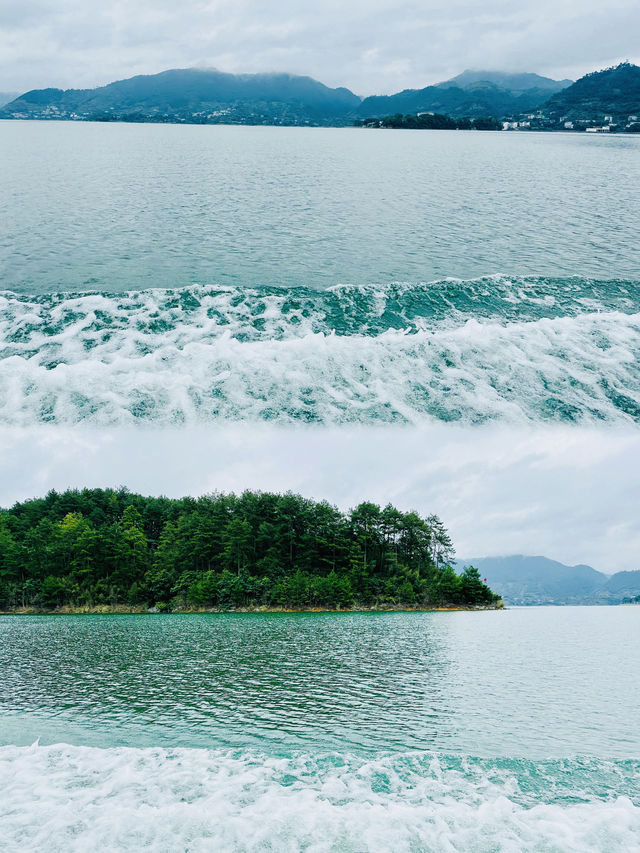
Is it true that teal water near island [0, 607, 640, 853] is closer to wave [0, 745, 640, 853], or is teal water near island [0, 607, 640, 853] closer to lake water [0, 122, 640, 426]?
wave [0, 745, 640, 853]

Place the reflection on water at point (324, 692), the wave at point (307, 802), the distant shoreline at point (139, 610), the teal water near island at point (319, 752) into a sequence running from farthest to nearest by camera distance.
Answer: the distant shoreline at point (139, 610)
the reflection on water at point (324, 692)
the teal water near island at point (319, 752)
the wave at point (307, 802)

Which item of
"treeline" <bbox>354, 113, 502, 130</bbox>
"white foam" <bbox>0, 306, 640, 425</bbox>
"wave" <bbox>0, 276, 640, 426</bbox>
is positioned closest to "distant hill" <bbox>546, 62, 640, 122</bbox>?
"treeline" <bbox>354, 113, 502, 130</bbox>

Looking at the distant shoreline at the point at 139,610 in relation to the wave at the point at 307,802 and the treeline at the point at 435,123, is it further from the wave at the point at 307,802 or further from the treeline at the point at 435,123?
the treeline at the point at 435,123

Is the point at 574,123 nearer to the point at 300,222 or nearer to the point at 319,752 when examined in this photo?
the point at 300,222

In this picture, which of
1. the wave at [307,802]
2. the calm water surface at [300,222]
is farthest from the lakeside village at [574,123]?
the wave at [307,802]

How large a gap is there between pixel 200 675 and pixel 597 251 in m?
27.1

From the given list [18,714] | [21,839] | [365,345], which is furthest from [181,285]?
[21,839]

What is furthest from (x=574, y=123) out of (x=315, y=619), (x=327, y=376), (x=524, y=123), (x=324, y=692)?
(x=324, y=692)

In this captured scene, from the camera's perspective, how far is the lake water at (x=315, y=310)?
17.6m

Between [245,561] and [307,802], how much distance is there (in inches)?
1810

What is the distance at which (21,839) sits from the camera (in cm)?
825

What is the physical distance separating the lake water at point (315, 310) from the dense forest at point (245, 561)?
93.7ft

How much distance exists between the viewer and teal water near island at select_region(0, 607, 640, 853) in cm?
847

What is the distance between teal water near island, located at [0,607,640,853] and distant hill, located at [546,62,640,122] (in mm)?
172390
